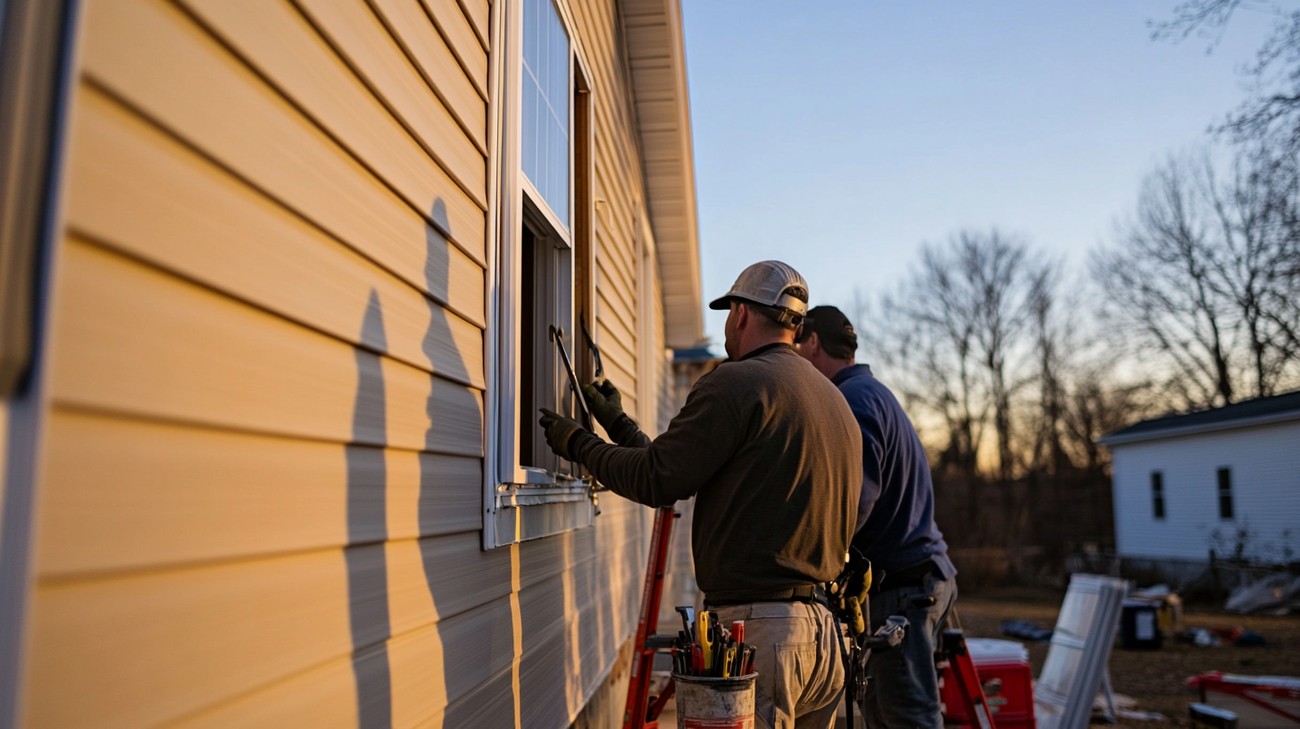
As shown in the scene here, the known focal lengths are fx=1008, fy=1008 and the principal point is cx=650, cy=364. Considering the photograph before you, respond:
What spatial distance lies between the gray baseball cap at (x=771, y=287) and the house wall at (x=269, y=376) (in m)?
0.84

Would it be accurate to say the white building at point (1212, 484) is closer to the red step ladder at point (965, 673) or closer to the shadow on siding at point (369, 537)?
the red step ladder at point (965, 673)

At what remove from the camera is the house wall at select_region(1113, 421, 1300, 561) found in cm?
2416

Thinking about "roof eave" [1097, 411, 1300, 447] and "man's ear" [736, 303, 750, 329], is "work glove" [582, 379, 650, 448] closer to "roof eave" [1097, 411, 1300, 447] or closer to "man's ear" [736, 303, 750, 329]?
"man's ear" [736, 303, 750, 329]

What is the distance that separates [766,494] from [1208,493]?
2812 cm

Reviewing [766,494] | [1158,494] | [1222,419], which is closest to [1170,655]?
[1222,419]

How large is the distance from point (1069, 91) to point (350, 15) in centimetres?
2944

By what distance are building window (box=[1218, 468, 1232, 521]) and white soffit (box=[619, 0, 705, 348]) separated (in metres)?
18.9

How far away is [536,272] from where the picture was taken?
4.49 metres

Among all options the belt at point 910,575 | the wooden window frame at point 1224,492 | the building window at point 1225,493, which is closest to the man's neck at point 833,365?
the belt at point 910,575

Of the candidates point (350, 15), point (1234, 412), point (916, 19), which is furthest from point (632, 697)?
point (1234, 412)

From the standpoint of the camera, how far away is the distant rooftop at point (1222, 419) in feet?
78.0

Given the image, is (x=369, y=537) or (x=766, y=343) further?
(x=766, y=343)

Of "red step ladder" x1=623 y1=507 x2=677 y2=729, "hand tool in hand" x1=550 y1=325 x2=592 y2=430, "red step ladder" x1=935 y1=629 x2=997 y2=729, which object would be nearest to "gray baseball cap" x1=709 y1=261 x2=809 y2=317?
"hand tool in hand" x1=550 y1=325 x2=592 y2=430

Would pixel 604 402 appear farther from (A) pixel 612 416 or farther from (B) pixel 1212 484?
(B) pixel 1212 484
